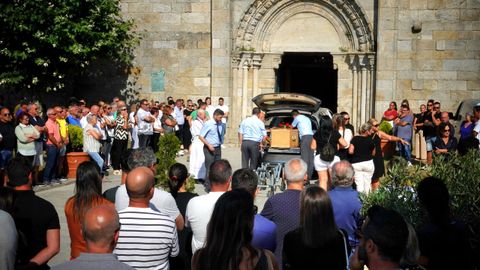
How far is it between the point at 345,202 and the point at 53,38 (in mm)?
13582

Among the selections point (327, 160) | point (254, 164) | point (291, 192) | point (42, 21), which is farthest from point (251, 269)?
point (42, 21)

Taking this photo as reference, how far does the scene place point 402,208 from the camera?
7.69 meters

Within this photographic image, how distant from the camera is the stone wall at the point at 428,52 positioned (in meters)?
19.4

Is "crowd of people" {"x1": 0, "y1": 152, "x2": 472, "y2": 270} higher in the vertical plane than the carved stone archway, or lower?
lower

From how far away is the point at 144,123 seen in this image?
57.3 feet

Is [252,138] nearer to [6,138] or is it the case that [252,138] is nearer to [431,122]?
[6,138]

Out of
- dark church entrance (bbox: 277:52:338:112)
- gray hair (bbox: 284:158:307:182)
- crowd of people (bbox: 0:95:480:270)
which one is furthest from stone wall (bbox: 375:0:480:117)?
gray hair (bbox: 284:158:307:182)

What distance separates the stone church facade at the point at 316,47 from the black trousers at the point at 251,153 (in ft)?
21.3

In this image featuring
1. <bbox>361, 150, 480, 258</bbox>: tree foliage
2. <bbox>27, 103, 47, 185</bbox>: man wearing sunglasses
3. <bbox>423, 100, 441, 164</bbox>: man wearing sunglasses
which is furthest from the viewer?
<bbox>423, 100, 441, 164</bbox>: man wearing sunglasses

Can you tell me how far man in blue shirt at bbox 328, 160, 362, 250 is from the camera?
21.8ft

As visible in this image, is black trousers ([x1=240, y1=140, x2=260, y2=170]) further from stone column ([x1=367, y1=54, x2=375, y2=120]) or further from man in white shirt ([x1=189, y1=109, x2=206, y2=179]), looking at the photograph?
stone column ([x1=367, y1=54, x2=375, y2=120])

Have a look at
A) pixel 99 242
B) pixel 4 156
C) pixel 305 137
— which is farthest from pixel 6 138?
pixel 99 242

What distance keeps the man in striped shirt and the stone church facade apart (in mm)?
15346

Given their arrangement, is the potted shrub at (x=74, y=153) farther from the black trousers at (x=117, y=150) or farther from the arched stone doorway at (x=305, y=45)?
the arched stone doorway at (x=305, y=45)
